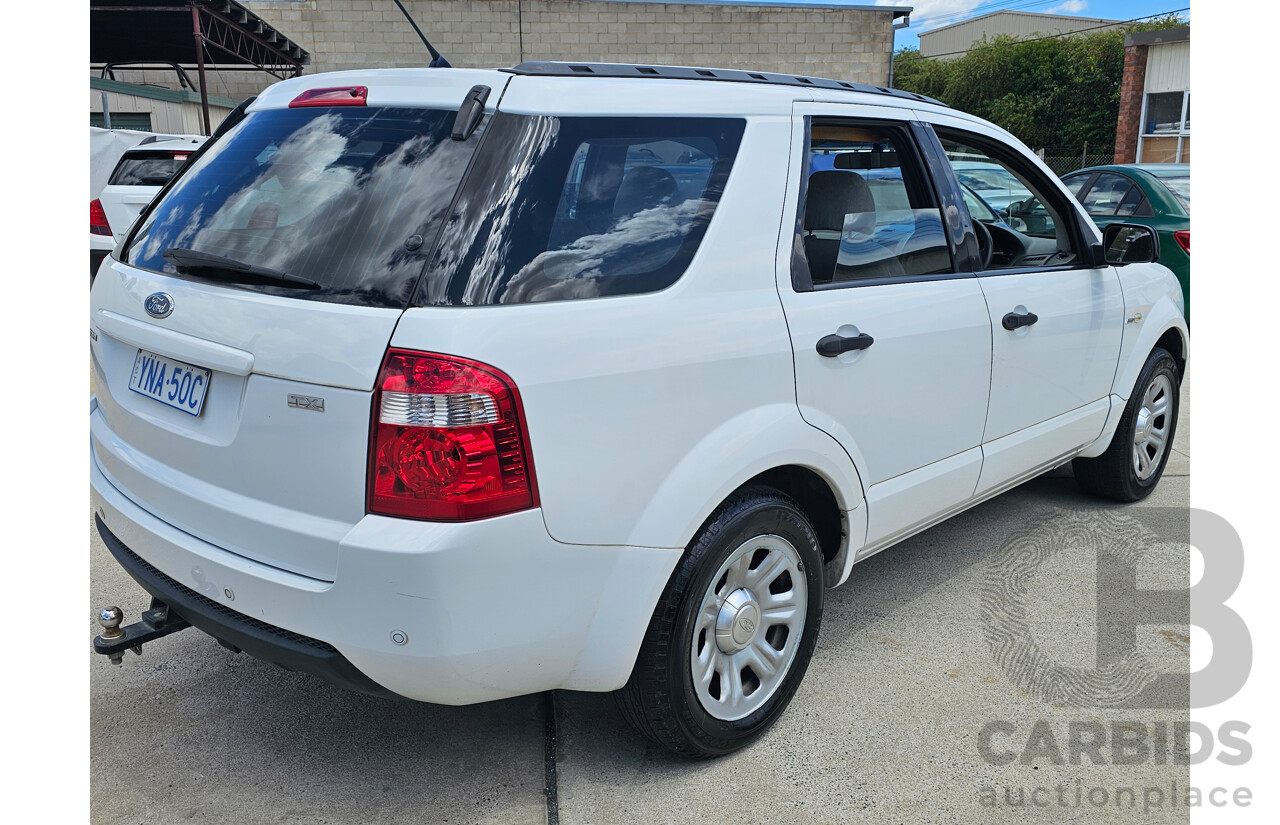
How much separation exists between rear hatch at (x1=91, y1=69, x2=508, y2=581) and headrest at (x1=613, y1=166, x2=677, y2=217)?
0.37 m

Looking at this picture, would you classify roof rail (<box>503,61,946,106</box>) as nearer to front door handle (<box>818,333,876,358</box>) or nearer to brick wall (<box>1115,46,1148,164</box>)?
front door handle (<box>818,333,876,358</box>)

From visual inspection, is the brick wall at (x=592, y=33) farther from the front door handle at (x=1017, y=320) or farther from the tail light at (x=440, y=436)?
the tail light at (x=440, y=436)

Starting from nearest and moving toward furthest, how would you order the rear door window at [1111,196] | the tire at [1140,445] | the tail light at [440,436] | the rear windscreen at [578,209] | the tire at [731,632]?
the tail light at [440,436] → the rear windscreen at [578,209] → the tire at [731,632] → the tire at [1140,445] → the rear door window at [1111,196]

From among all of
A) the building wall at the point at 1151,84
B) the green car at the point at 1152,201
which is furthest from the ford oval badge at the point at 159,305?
the building wall at the point at 1151,84

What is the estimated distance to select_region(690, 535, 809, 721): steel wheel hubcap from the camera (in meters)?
2.54

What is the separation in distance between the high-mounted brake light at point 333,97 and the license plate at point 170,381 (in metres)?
0.73

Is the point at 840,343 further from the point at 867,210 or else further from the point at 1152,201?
the point at 1152,201

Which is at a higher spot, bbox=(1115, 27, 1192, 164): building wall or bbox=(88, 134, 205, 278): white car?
bbox=(1115, 27, 1192, 164): building wall

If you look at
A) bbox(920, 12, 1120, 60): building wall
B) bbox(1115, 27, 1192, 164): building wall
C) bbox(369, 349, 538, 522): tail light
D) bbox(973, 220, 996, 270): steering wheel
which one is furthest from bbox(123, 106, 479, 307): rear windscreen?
bbox(920, 12, 1120, 60): building wall

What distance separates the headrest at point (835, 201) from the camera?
2.92 m

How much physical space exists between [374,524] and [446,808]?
35.6 inches

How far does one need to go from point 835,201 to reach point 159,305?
1.95 m

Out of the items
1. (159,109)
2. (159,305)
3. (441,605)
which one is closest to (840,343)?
(441,605)

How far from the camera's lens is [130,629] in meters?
2.53
